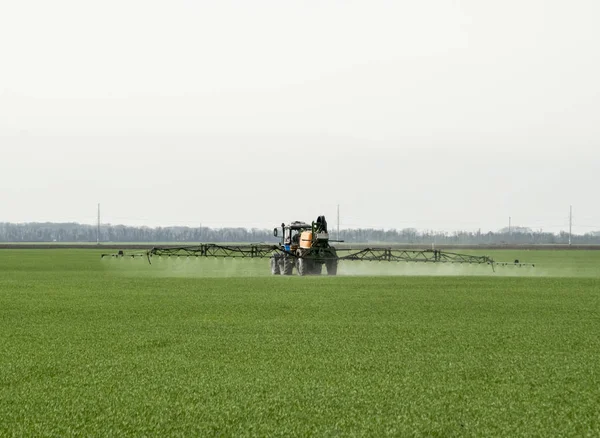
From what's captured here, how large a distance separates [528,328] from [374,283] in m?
13.4

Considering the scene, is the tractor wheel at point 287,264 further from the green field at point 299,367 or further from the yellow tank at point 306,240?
the green field at point 299,367

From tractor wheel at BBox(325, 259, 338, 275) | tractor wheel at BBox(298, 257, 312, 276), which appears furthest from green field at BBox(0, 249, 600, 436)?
tractor wheel at BBox(325, 259, 338, 275)

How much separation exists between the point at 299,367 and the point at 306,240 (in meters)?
23.7

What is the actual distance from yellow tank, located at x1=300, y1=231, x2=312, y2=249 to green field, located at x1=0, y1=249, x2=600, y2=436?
1299 cm

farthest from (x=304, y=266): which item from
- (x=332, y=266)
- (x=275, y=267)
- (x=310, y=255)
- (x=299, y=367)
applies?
(x=299, y=367)

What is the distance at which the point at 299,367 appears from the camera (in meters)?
10.3

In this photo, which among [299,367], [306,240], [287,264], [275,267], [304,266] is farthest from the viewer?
[275,267]

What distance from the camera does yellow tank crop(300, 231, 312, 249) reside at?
111ft

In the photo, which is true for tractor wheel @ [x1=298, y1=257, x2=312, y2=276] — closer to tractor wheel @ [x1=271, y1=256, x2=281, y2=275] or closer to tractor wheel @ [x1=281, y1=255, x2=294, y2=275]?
tractor wheel @ [x1=281, y1=255, x2=294, y2=275]

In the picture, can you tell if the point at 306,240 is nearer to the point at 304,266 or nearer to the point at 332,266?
the point at 304,266

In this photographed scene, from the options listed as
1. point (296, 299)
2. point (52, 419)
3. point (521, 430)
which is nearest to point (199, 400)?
point (52, 419)

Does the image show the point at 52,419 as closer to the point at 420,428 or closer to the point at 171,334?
the point at 420,428

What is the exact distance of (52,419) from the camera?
25.0 feet

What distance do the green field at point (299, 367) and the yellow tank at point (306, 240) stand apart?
12989 millimetres
